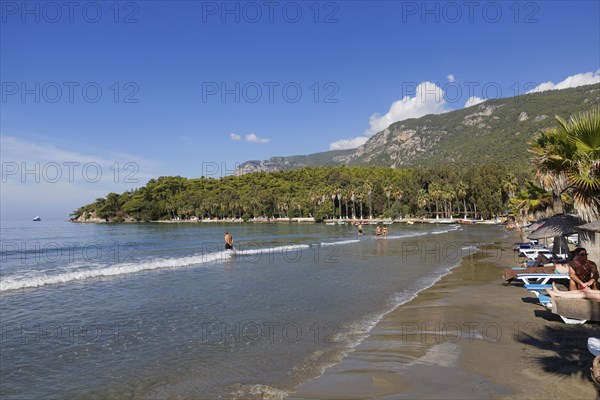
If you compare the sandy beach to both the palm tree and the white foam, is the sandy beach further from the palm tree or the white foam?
the white foam

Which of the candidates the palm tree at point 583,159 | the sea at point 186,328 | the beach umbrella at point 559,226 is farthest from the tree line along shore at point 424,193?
the sea at point 186,328

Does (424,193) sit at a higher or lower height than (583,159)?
higher

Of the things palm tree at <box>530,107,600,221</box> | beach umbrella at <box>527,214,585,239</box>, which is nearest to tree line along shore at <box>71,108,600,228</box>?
palm tree at <box>530,107,600,221</box>

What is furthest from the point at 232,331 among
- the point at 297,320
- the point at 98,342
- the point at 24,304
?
the point at 24,304

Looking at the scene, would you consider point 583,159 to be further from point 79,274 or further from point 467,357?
point 79,274

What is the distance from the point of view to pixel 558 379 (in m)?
6.63

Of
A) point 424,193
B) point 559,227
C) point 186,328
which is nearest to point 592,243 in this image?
point 559,227

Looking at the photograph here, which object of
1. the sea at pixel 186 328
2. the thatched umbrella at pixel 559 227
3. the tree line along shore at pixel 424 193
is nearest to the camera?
the sea at pixel 186 328

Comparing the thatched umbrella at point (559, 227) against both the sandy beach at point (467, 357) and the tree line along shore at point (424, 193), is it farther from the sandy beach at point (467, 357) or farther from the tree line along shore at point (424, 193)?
the sandy beach at point (467, 357)

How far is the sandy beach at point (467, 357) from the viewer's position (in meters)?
6.44

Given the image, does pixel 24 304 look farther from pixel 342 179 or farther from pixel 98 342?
pixel 342 179

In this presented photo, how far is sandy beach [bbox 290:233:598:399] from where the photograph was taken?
6441 millimetres

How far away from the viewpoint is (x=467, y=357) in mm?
7938

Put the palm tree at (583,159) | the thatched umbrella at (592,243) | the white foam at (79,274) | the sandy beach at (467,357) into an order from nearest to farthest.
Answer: the sandy beach at (467,357)
the palm tree at (583,159)
the thatched umbrella at (592,243)
the white foam at (79,274)
